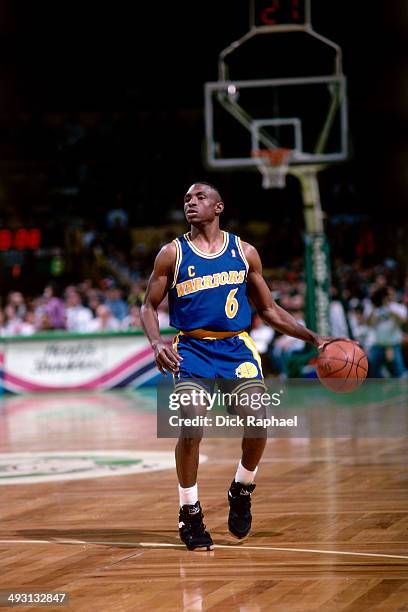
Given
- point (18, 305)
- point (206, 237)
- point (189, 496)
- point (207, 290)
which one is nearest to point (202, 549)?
point (189, 496)

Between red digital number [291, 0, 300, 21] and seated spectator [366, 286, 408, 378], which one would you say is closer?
seated spectator [366, 286, 408, 378]

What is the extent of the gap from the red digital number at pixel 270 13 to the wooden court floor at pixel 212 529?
8.88m

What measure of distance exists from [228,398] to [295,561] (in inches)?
42.9

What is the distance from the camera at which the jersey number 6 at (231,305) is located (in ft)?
20.7

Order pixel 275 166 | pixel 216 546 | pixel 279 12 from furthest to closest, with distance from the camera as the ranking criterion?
pixel 275 166 → pixel 279 12 → pixel 216 546

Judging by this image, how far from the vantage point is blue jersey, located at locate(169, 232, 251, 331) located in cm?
626

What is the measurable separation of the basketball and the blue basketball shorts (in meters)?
0.39

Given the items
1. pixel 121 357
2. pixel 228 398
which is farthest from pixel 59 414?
pixel 228 398

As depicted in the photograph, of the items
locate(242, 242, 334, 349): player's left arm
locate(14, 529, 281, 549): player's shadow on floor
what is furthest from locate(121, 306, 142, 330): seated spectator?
locate(242, 242, 334, 349): player's left arm

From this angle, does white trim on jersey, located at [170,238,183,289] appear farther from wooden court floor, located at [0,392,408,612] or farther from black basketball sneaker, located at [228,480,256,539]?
wooden court floor, located at [0,392,408,612]

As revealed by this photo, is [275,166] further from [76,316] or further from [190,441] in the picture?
[190,441]

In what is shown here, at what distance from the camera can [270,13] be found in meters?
17.9

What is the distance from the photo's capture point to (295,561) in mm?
5609

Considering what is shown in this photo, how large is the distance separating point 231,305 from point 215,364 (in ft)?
1.18
